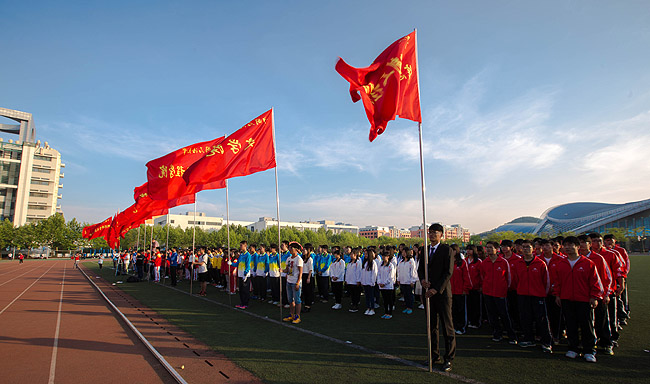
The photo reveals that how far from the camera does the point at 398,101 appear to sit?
21.9 feet

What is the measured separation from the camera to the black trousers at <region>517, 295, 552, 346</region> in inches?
259

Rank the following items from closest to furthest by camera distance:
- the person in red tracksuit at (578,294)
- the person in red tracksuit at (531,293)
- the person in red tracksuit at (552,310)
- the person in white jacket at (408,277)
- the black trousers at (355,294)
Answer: the person in red tracksuit at (578,294) → the person in red tracksuit at (531,293) → the person in red tracksuit at (552,310) → the person in white jacket at (408,277) → the black trousers at (355,294)

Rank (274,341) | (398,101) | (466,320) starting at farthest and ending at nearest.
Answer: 1. (466,320)
2. (274,341)
3. (398,101)

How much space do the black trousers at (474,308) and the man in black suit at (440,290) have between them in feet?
10.6

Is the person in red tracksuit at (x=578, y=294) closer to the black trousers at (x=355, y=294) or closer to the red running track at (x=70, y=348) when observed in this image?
the black trousers at (x=355, y=294)

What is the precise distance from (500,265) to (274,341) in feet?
17.0

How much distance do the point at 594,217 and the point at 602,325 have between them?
11745 centimetres

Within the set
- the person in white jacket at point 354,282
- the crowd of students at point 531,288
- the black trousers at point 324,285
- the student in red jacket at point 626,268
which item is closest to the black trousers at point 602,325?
the crowd of students at point 531,288

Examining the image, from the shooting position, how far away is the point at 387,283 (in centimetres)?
1048

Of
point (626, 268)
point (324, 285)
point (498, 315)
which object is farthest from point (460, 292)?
point (324, 285)

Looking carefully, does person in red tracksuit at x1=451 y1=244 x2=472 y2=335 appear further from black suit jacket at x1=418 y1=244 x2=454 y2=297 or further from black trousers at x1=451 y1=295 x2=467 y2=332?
black suit jacket at x1=418 y1=244 x2=454 y2=297

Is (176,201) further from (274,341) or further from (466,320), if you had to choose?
(466,320)

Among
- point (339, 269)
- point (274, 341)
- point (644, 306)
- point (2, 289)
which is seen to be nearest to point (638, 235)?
point (644, 306)

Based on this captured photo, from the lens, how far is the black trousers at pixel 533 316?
6584 millimetres
